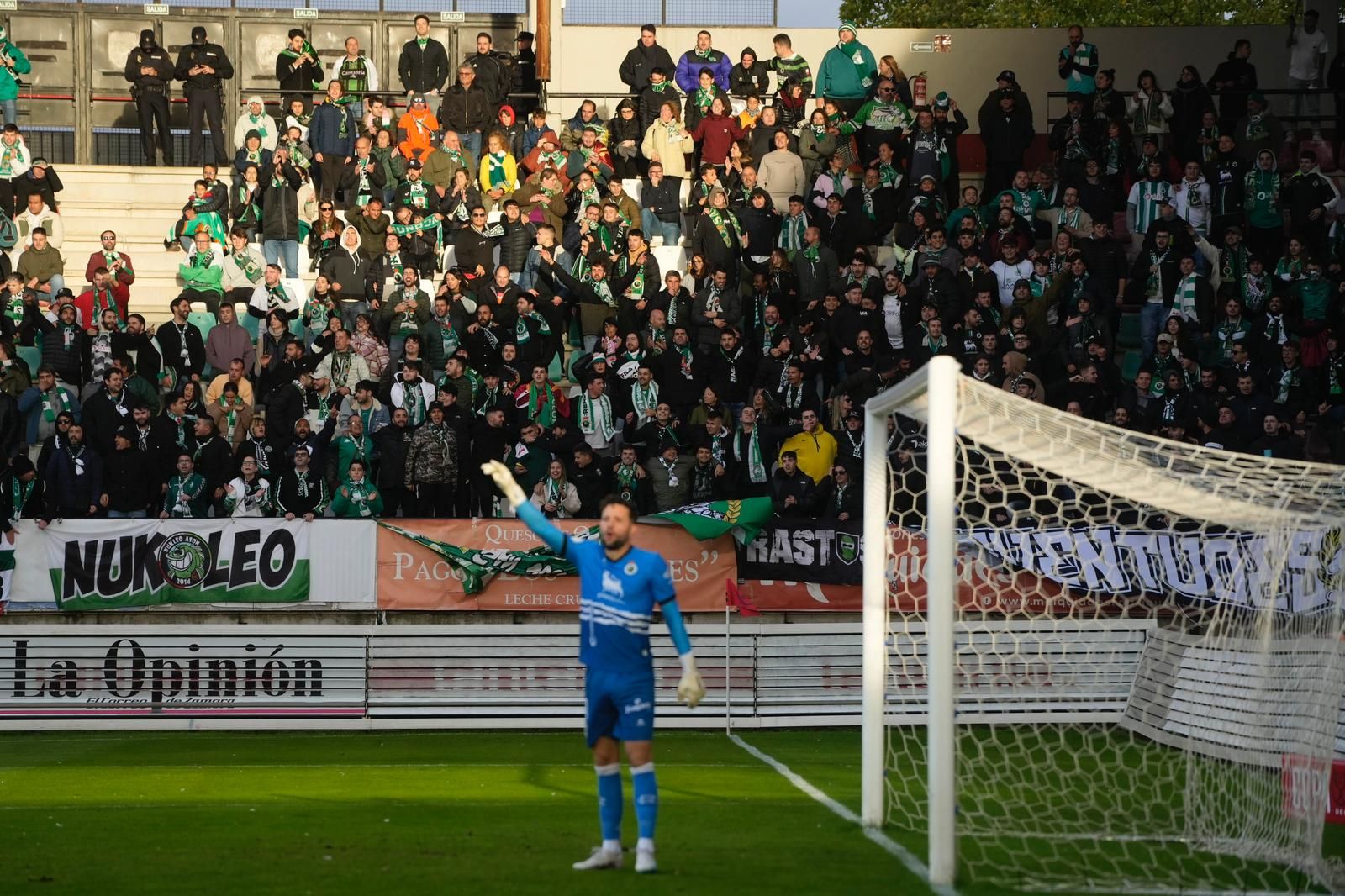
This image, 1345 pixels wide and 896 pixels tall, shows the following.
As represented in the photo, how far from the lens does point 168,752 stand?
16.4 m

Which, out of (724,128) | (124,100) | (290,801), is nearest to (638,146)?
(724,128)

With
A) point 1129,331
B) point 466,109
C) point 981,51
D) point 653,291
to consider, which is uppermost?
point 981,51

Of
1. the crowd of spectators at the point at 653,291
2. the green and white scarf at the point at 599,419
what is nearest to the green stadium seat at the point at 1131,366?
the crowd of spectators at the point at 653,291

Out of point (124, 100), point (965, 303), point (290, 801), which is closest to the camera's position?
point (290, 801)

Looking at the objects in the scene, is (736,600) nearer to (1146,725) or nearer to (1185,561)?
(1146,725)

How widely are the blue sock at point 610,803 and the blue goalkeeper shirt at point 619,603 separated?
570mm

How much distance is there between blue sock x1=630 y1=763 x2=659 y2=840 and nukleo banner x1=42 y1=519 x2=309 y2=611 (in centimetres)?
1144

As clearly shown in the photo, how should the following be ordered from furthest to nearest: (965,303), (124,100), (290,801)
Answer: (124,100)
(965,303)
(290,801)

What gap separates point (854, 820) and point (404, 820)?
118 inches

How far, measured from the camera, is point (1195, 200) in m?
24.0

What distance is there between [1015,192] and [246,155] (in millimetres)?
11298

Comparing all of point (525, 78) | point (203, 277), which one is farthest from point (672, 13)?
point (203, 277)

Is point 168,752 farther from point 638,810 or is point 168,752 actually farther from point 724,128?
point 724,128

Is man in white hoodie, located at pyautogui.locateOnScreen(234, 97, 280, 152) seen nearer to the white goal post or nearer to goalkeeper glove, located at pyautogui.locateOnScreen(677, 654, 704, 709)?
the white goal post
